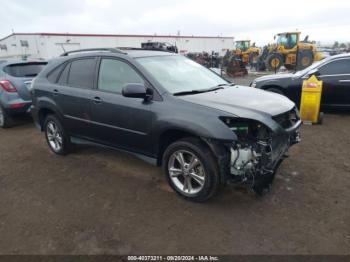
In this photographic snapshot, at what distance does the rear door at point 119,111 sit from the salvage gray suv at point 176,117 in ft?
0.04

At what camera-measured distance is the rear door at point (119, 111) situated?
3586mm

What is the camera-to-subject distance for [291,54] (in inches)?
777

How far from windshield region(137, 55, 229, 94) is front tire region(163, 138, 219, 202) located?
0.73 m

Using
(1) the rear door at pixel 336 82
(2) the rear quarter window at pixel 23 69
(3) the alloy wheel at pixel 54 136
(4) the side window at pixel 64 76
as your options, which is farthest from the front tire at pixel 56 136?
(1) the rear door at pixel 336 82

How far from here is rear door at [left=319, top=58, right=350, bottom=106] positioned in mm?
6777

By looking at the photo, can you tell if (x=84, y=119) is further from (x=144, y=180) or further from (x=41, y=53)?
(x=41, y=53)

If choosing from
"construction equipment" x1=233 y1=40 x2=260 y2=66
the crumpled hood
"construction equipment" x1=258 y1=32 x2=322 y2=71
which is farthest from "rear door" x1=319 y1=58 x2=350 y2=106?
"construction equipment" x1=233 y1=40 x2=260 y2=66

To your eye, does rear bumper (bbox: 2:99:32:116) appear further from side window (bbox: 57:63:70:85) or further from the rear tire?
side window (bbox: 57:63:70:85)

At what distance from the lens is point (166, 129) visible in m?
3.33

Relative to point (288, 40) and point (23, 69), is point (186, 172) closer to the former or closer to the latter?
point (23, 69)

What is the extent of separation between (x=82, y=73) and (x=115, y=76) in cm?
77

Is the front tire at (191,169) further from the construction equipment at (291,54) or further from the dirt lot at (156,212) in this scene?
the construction equipment at (291,54)

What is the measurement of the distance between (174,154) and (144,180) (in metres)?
0.87

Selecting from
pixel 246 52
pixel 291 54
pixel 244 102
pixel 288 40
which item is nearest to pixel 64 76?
pixel 244 102
